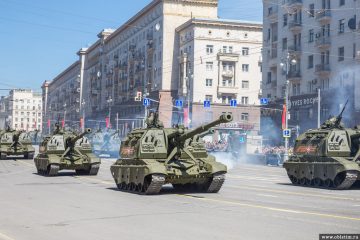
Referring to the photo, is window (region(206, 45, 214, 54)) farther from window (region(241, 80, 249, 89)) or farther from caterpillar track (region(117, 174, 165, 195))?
caterpillar track (region(117, 174, 165, 195))

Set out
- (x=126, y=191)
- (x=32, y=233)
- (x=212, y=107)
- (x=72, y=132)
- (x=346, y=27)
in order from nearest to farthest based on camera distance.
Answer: (x=32, y=233) → (x=126, y=191) → (x=72, y=132) → (x=346, y=27) → (x=212, y=107)

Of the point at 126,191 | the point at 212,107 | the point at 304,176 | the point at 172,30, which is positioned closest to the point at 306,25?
the point at 212,107

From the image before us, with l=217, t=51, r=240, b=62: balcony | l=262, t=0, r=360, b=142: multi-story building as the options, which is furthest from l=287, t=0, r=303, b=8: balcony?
l=217, t=51, r=240, b=62: balcony

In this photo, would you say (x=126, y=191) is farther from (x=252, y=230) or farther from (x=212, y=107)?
(x=212, y=107)

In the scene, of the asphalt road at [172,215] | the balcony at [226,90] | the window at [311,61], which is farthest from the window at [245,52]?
the asphalt road at [172,215]

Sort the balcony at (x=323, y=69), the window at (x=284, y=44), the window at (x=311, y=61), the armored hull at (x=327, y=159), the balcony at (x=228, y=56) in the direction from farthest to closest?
the balcony at (x=228, y=56)
the window at (x=284, y=44)
the window at (x=311, y=61)
the balcony at (x=323, y=69)
the armored hull at (x=327, y=159)

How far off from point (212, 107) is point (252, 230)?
2531 inches

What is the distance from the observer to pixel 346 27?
47.8 meters

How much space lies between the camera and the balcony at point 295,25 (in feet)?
180

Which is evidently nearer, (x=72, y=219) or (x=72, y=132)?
(x=72, y=219)

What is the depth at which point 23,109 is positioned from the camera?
546 feet

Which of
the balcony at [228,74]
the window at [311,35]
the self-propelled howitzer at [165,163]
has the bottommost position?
the self-propelled howitzer at [165,163]

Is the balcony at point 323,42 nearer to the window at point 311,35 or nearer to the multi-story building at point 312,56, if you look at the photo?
the multi-story building at point 312,56

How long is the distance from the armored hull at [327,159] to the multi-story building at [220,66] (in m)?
48.9
